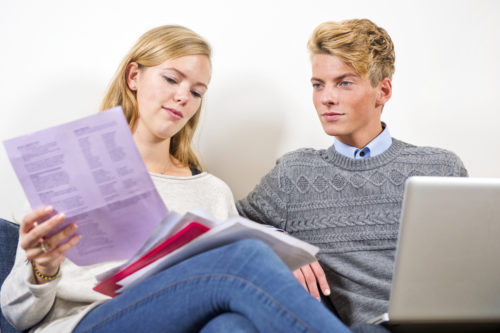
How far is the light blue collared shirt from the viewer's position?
4.86 feet

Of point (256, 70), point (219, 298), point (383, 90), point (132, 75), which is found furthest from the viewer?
point (256, 70)

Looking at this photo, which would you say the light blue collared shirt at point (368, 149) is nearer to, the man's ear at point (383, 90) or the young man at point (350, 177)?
the young man at point (350, 177)

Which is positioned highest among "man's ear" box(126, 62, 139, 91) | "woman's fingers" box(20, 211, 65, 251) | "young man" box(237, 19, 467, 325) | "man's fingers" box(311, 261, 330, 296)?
"man's ear" box(126, 62, 139, 91)

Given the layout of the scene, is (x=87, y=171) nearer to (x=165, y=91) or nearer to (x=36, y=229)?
(x=36, y=229)

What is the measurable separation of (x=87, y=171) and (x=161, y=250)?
0.68ft

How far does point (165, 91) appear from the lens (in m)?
1.33

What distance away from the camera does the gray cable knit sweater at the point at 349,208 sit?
52.9 inches

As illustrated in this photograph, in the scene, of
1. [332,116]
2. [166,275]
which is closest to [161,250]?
[166,275]

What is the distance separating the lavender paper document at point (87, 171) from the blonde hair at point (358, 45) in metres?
0.82

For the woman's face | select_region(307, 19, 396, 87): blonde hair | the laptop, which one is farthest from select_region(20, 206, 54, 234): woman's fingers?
select_region(307, 19, 396, 87): blonde hair

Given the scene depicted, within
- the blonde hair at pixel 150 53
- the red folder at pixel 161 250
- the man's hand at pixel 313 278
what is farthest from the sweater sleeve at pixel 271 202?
the red folder at pixel 161 250

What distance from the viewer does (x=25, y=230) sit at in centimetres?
90

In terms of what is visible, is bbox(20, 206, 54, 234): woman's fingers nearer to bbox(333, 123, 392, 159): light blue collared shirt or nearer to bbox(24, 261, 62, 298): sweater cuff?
bbox(24, 261, 62, 298): sweater cuff

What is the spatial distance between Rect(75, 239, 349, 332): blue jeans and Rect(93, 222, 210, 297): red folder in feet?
0.11
